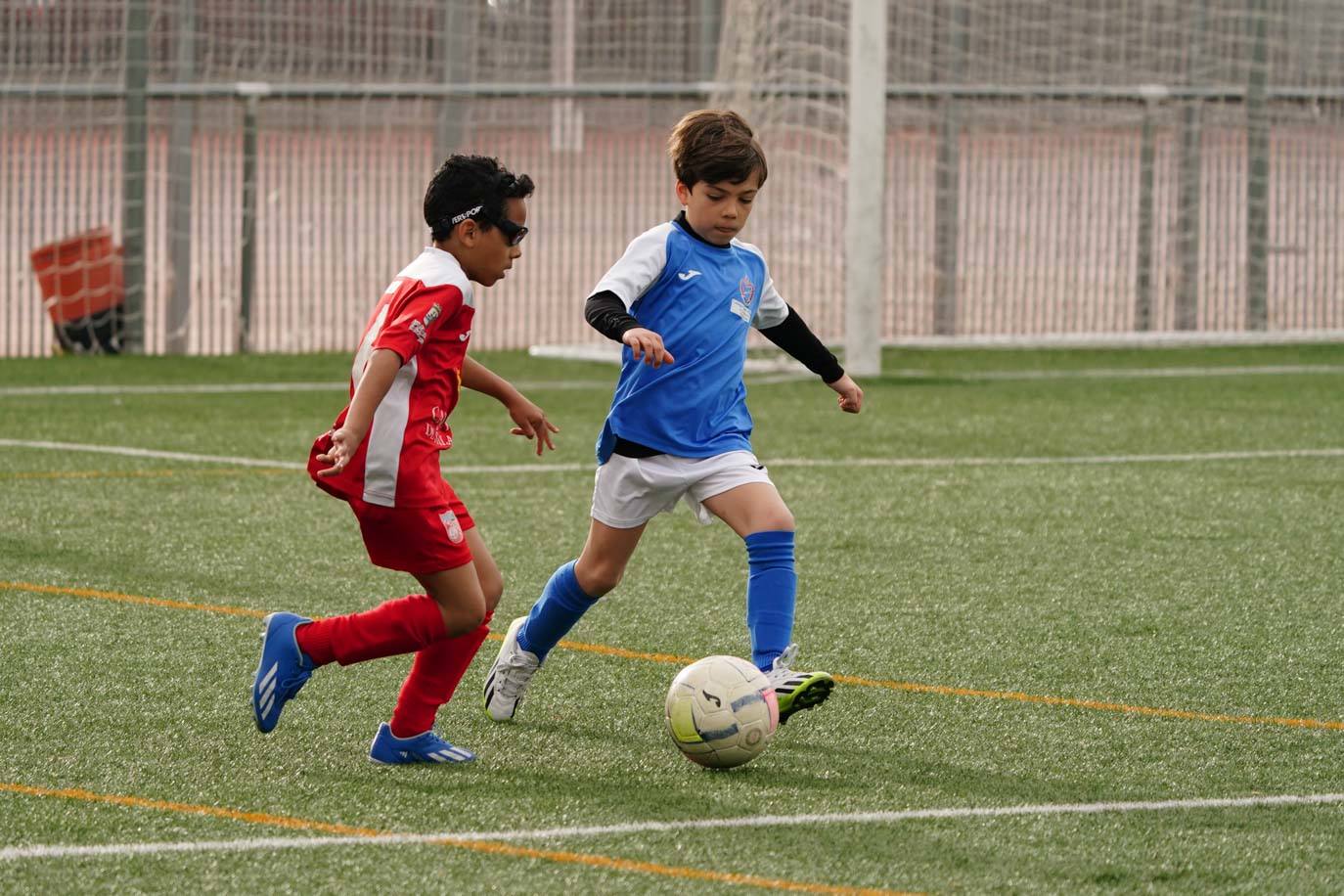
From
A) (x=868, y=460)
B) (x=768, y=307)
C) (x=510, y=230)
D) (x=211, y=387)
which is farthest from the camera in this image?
(x=211, y=387)

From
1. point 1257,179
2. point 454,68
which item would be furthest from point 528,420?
point 1257,179

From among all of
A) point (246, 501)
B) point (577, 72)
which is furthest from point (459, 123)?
point (246, 501)

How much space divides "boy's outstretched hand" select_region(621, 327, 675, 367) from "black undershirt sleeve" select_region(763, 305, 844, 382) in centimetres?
74

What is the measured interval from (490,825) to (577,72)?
11.5 metres

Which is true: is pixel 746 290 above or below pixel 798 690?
above

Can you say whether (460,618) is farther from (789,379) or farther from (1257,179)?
(1257,179)

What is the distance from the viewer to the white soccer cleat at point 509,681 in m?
4.11

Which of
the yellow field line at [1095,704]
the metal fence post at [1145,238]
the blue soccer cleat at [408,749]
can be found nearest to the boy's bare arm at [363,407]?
the blue soccer cleat at [408,749]

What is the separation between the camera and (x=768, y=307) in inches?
177

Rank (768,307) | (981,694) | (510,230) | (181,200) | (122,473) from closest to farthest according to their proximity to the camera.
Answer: (510,230)
(981,694)
(768,307)
(122,473)
(181,200)

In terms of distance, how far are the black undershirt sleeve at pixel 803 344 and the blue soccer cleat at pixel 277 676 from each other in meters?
1.42

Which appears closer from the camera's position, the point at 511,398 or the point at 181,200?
the point at 511,398

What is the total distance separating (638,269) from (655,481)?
470mm

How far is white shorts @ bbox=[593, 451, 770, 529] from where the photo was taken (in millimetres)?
4129
